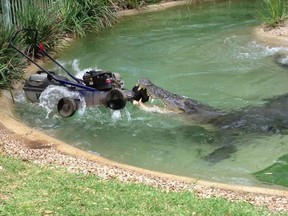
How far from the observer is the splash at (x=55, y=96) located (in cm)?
904

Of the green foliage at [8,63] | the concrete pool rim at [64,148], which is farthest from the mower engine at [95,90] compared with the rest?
the green foliage at [8,63]

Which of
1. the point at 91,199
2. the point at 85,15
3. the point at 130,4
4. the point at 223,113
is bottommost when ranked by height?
the point at 223,113

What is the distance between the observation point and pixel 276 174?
7301 mm

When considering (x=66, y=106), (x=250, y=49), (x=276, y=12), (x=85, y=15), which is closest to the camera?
(x=66, y=106)

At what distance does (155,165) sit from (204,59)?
5.93 metres

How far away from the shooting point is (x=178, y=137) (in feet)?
29.4

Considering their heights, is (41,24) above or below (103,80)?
above

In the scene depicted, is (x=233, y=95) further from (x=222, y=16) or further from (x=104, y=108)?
(x=222, y=16)

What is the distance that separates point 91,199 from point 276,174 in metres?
2.62

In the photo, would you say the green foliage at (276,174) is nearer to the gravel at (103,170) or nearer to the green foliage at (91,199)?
the gravel at (103,170)

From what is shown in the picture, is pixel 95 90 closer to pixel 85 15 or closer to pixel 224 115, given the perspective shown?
pixel 224 115

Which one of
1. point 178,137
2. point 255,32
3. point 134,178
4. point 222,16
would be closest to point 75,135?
point 178,137

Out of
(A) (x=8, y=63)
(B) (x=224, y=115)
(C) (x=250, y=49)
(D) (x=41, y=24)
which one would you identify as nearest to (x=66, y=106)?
(A) (x=8, y=63)

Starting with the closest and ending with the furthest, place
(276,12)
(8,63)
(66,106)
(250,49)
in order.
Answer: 1. (66,106)
2. (8,63)
3. (250,49)
4. (276,12)
